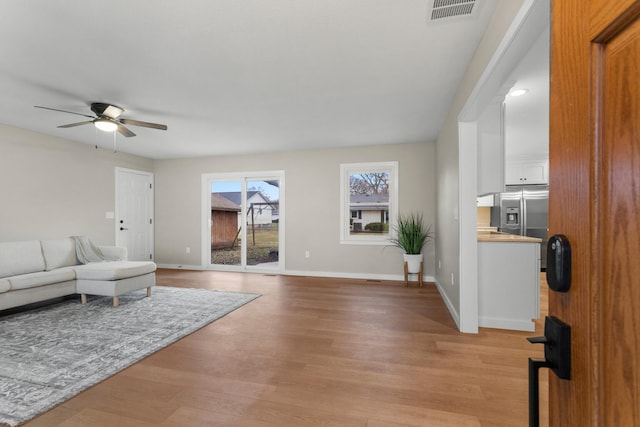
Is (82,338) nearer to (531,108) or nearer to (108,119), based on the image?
(108,119)

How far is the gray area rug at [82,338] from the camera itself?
188 cm

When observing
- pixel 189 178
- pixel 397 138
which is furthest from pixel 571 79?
pixel 189 178

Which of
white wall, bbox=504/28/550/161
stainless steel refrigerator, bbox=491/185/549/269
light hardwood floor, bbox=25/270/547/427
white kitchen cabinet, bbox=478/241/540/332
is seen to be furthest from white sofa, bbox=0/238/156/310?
stainless steel refrigerator, bbox=491/185/549/269

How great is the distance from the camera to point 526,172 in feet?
19.3

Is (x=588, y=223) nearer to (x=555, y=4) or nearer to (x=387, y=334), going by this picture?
(x=555, y=4)

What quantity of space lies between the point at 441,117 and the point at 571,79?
361cm

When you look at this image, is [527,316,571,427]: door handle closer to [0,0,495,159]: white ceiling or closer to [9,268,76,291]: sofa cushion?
[0,0,495,159]: white ceiling

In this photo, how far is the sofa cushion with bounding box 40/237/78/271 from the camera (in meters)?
3.94

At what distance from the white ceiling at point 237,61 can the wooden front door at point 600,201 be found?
1655mm

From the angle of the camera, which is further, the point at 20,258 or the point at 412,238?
the point at 412,238

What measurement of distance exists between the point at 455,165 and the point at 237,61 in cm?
236

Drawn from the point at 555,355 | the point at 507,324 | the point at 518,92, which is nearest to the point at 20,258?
the point at 555,355

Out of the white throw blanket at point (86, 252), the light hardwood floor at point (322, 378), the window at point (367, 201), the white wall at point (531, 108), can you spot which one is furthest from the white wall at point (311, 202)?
the light hardwood floor at point (322, 378)

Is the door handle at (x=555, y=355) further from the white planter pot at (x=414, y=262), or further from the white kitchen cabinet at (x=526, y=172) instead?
the white kitchen cabinet at (x=526, y=172)
